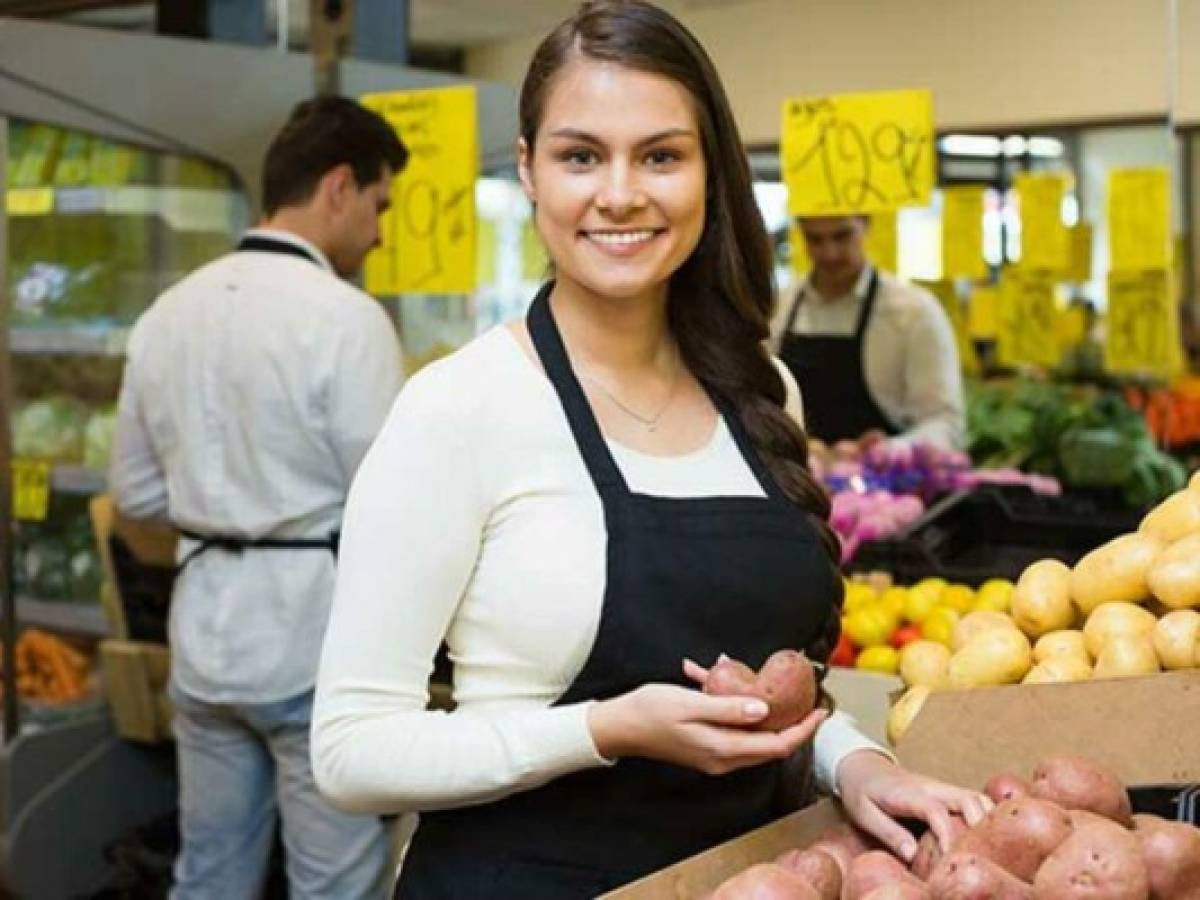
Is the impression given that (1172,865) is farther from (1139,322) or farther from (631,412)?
(1139,322)

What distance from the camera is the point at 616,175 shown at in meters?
1.88

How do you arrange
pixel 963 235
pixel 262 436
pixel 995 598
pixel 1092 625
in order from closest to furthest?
pixel 1092 625
pixel 995 598
pixel 262 436
pixel 963 235

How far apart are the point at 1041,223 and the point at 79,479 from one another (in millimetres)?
2551

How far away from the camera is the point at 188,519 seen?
366cm

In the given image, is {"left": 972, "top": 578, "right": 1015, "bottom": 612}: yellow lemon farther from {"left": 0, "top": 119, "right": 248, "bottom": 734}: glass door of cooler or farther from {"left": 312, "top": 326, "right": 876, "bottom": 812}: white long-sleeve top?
{"left": 0, "top": 119, "right": 248, "bottom": 734}: glass door of cooler

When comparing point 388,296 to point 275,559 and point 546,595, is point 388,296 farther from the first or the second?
point 546,595

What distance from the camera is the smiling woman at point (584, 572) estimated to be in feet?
5.95

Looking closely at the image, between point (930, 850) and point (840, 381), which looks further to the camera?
point (840, 381)

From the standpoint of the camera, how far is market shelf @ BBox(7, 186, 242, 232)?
4680 mm

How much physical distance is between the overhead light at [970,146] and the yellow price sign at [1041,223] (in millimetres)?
633

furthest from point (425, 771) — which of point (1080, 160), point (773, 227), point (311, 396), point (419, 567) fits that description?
point (1080, 160)

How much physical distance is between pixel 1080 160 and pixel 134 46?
14.0 ft

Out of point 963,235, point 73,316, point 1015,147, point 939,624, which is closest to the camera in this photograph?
point 939,624

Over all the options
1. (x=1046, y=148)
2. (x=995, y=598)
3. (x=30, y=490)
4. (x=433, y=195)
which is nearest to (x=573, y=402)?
(x=995, y=598)
